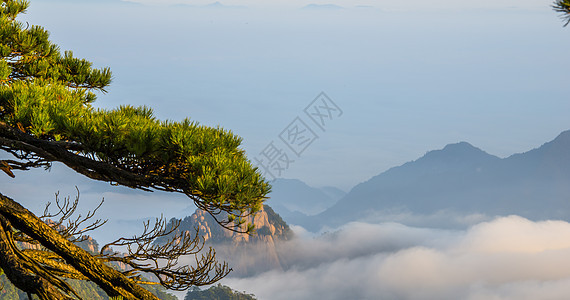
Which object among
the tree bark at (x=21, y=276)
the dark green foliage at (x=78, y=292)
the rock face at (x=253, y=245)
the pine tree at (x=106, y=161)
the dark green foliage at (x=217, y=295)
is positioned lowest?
the tree bark at (x=21, y=276)

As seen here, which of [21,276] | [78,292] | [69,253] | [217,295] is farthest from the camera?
[217,295]

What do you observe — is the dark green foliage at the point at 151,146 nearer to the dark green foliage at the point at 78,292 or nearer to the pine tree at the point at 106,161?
the pine tree at the point at 106,161

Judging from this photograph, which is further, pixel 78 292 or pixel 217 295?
pixel 217 295

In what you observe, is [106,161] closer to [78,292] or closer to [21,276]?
[21,276]

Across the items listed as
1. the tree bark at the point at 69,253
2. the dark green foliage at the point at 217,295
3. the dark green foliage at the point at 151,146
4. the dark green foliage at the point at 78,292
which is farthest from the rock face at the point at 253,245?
the dark green foliage at the point at 151,146

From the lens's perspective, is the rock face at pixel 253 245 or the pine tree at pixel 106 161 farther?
the rock face at pixel 253 245

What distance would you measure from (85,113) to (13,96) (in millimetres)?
573

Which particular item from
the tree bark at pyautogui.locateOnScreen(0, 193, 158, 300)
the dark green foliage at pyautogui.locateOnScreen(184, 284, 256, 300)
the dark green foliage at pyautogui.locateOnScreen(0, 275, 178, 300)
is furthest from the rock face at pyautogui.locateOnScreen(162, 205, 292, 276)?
the tree bark at pyautogui.locateOnScreen(0, 193, 158, 300)

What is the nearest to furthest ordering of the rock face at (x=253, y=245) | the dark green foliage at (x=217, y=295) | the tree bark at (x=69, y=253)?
the tree bark at (x=69, y=253), the dark green foliage at (x=217, y=295), the rock face at (x=253, y=245)

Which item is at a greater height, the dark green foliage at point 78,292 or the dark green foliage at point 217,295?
the dark green foliage at point 217,295

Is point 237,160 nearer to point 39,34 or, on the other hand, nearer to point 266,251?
point 39,34

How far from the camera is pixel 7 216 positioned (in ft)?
12.3

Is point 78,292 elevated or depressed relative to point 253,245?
depressed

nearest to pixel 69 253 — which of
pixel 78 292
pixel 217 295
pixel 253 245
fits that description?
pixel 78 292
